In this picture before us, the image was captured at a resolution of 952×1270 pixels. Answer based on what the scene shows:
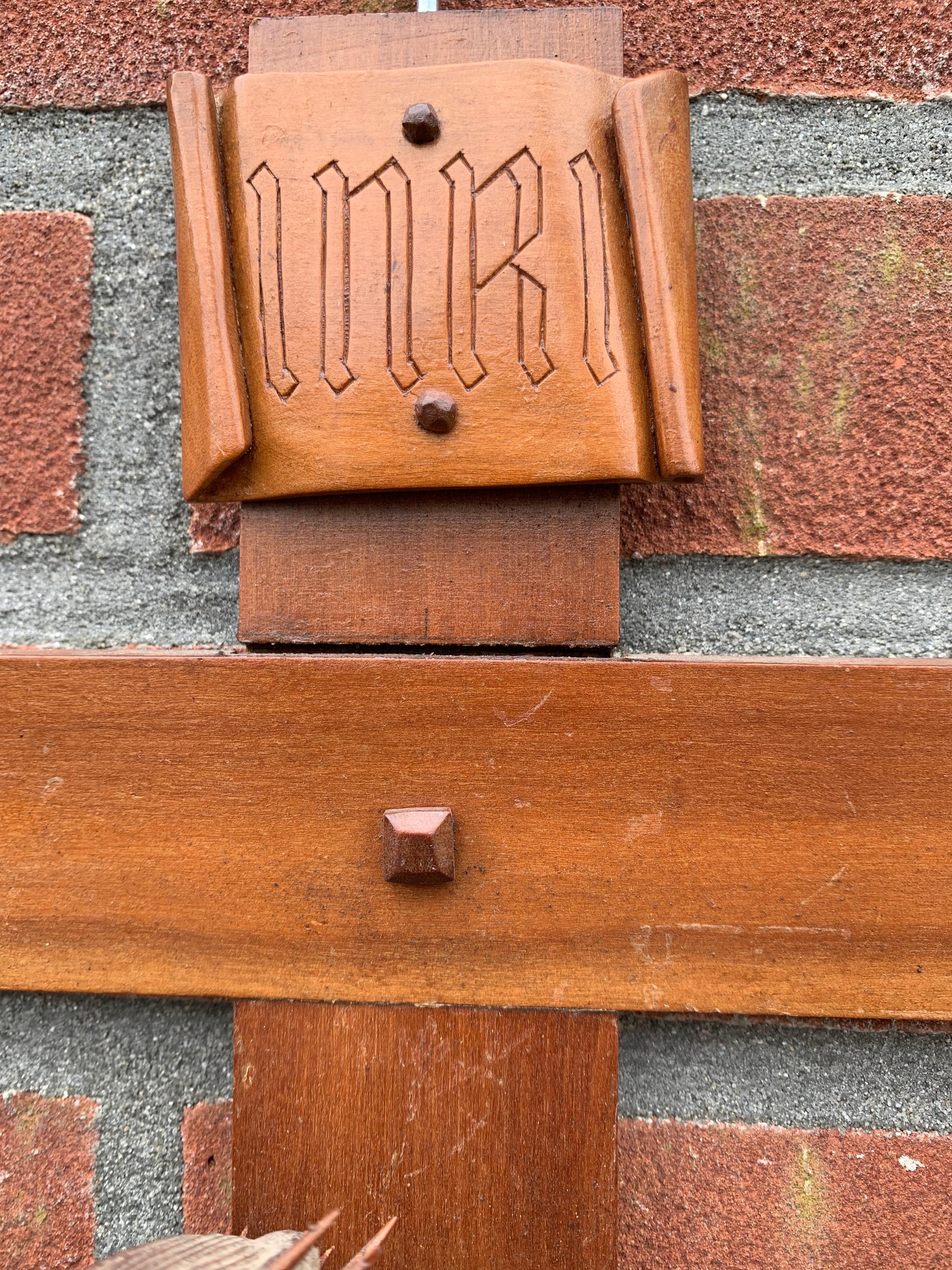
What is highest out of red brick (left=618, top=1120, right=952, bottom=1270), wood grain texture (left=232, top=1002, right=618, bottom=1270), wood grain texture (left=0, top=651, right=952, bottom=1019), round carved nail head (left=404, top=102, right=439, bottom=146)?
round carved nail head (left=404, top=102, right=439, bottom=146)

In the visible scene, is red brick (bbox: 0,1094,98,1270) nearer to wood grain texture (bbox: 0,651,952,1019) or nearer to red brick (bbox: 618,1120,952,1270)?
wood grain texture (bbox: 0,651,952,1019)

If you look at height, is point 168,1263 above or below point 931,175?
below

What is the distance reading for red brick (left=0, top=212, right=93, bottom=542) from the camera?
0.42 m

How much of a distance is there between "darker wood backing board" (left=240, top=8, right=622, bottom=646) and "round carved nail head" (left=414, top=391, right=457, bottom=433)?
0.10 ft

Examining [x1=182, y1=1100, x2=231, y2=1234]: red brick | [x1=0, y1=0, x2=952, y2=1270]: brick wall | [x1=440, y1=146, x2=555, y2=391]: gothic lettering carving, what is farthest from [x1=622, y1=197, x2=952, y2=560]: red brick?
[x1=182, y1=1100, x2=231, y2=1234]: red brick

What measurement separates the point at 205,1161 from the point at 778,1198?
27 centimetres

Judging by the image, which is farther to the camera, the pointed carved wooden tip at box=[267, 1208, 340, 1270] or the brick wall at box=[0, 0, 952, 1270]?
the brick wall at box=[0, 0, 952, 1270]

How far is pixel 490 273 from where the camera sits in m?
0.34

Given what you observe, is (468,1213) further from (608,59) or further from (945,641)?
(608,59)

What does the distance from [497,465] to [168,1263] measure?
0.30 metres

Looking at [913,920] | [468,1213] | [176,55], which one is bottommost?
[468,1213]

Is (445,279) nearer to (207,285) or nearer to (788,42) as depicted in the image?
(207,285)

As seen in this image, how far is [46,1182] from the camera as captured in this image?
1.34 ft

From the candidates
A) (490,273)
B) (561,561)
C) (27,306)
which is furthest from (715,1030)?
(27,306)
